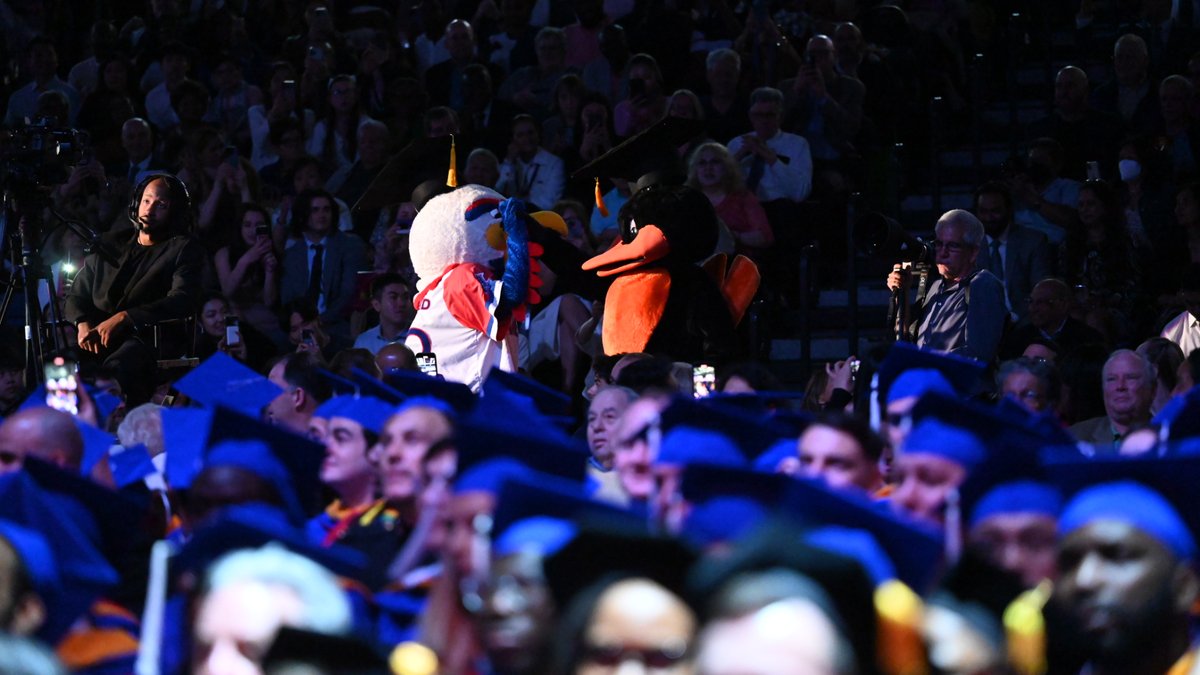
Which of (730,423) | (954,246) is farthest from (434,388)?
(954,246)

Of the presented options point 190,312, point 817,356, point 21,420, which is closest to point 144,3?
A: point 190,312

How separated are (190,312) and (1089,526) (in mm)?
5906

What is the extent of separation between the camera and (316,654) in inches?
166

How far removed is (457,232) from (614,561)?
537 centimetres

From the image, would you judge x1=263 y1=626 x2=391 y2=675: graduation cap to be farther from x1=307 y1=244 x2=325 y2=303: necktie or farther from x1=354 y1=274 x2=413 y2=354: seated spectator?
x1=307 y1=244 x2=325 y2=303: necktie

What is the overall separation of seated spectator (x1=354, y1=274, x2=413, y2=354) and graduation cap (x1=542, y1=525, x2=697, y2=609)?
5677mm

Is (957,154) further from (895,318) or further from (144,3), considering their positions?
(144,3)

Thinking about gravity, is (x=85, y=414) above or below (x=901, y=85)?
below

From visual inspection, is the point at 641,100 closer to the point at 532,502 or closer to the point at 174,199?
the point at 174,199

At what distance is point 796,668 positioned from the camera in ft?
12.0

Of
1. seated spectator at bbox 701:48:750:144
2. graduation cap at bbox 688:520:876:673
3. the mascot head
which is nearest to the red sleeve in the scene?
the mascot head

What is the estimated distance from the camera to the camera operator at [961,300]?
8.98 m

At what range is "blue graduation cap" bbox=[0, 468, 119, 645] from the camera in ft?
16.2

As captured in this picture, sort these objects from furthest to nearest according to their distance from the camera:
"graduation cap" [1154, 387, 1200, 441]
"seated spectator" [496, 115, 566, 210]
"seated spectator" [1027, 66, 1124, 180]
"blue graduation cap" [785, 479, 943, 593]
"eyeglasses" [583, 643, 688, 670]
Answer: "seated spectator" [496, 115, 566, 210] → "seated spectator" [1027, 66, 1124, 180] → "graduation cap" [1154, 387, 1200, 441] → "blue graduation cap" [785, 479, 943, 593] → "eyeglasses" [583, 643, 688, 670]
